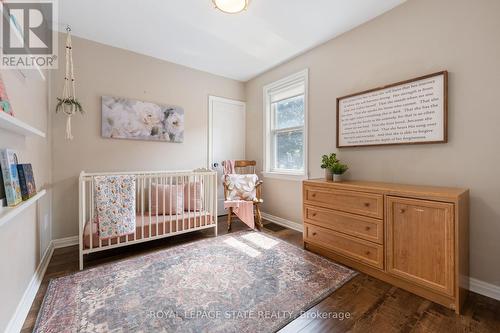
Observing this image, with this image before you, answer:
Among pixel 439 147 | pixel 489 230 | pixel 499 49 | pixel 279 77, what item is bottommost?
pixel 489 230

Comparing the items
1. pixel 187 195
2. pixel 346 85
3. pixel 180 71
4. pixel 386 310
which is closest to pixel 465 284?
pixel 386 310

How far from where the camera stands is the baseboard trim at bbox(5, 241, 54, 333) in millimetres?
1240

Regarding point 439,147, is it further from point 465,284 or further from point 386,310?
point 386,310

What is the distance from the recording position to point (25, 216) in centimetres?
157

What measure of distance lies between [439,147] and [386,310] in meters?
1.37

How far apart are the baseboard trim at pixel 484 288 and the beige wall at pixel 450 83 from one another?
0.03m

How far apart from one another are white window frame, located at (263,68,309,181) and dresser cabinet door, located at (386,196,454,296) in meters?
1.36

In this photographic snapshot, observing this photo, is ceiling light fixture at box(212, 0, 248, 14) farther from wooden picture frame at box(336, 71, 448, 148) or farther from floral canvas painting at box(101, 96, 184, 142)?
floral canvas painting at box(101, 96, 184, 142)

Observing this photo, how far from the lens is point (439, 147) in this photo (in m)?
1.83

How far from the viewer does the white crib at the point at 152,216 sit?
2.08 m

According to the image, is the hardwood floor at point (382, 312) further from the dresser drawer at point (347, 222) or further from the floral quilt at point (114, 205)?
the floral quilt at point (114, 205)

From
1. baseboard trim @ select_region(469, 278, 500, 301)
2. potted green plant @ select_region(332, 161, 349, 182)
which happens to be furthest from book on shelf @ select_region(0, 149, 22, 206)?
baseboard trim @ select_region(469, 278, 500, 301)

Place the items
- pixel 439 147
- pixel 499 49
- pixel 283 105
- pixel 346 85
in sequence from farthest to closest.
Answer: pixel 283 105
pixel 346 85
pixel 439 147
pixel 499 49

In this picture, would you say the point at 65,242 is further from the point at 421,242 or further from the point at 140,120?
the point at 421,242
